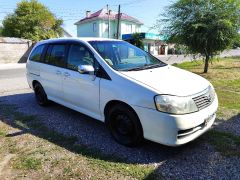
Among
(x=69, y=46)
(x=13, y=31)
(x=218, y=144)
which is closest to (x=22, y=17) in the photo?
(x=13, y=31)

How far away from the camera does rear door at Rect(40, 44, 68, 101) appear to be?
5.43m

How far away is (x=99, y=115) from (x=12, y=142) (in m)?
1.61

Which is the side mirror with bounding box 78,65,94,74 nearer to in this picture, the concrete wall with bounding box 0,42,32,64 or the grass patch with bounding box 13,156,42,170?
the grass patch with bounding box 13,156,42,170

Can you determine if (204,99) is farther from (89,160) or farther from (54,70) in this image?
(54,70)

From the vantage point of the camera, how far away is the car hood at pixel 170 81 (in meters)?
3.68

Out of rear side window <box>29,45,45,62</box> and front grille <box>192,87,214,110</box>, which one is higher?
rear side window <box>29,45,45,62</box>

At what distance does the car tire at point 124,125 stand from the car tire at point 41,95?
2.62 metres

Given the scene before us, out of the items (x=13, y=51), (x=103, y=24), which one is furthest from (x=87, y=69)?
(x=103, y=24)

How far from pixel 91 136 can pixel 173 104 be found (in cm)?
184

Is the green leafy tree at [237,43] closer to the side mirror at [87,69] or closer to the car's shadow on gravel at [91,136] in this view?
the car's shadow on gravel at [91,136]

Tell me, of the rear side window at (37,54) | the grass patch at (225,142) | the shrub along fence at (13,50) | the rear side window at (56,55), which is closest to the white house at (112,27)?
the shrub along fence at (13,50)

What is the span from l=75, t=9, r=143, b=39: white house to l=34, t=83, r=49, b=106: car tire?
139 feet

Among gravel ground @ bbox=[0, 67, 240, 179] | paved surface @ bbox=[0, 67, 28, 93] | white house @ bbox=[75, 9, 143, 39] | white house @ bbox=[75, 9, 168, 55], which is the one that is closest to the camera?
gravel ground @ bbox=[0, 67, 240, 179]

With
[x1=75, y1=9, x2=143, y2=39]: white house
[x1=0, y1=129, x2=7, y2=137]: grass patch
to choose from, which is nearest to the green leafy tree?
[x1=0, y1=129, x2=7, y2=137]: grass patch
